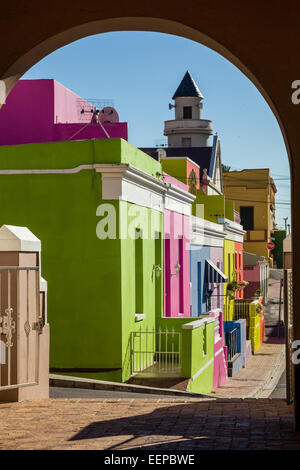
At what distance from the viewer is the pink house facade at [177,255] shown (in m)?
18.6

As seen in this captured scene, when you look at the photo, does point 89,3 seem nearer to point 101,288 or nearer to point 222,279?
point 101,288

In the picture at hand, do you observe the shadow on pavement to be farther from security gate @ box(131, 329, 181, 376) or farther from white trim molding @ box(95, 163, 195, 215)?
white trim molding @ box(95, 163, 195, 215)

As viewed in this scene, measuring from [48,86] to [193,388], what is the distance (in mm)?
10970

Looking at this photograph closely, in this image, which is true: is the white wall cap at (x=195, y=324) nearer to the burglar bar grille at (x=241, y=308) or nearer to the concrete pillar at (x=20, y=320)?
the concrete pillar at (x=20, y=320)

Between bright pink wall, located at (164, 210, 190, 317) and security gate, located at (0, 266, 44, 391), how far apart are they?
31.9ft

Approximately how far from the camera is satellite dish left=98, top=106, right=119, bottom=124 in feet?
78.1

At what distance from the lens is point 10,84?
21.4ft

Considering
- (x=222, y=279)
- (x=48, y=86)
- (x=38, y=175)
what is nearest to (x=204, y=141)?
(x=222, y=279)

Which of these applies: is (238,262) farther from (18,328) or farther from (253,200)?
(18,328)

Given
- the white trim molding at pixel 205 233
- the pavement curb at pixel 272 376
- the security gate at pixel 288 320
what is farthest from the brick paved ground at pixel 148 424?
the white trim molding at pixel 205 233

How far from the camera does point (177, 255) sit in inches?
782

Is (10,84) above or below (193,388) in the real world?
above

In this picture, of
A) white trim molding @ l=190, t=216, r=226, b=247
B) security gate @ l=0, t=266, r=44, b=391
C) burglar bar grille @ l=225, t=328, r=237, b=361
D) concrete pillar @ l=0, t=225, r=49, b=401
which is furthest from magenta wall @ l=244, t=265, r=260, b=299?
security gate @ l=0, t=266, r=44, b=391

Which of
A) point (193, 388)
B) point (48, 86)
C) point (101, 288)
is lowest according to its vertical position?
point (193, 388)
